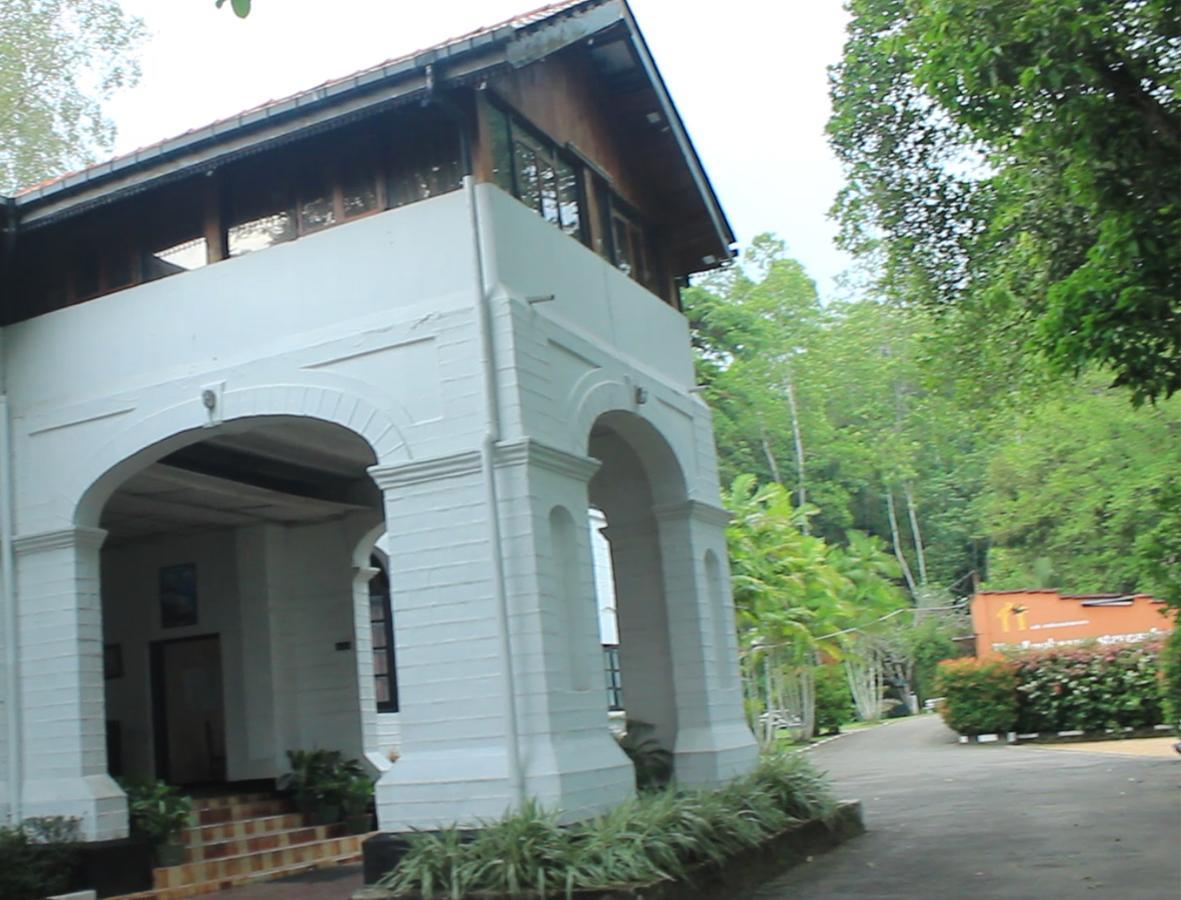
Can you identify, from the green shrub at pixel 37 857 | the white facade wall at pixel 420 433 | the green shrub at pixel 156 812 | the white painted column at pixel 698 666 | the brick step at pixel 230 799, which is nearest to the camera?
the white facade wall at pixel 420 433

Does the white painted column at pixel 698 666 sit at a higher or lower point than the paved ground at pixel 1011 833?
higher

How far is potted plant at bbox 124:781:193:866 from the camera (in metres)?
11.0

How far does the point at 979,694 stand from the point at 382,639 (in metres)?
10.9

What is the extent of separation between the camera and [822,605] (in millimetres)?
27031

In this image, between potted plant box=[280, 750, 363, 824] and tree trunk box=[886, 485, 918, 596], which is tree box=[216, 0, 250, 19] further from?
tree trunk box=[886, 485, 918, 596]

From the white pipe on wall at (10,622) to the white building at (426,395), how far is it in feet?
0.09

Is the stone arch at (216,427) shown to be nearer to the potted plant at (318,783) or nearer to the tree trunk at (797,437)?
the potted plant at (318,783)

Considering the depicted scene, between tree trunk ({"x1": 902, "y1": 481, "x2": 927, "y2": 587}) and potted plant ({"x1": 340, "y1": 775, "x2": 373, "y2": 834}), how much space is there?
1297 inches

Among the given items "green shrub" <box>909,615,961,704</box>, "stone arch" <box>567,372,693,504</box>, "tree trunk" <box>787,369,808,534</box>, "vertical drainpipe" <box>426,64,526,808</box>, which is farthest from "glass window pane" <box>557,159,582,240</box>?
"tree trunk" <box>787,369,808,534</box>

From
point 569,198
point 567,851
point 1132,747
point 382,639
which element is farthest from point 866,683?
point 567,851

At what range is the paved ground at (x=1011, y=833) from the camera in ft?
29.6

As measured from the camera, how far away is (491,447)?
9562 mm

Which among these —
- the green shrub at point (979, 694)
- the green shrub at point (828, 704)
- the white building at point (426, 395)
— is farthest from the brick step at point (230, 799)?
the green shrub at point (828, 704)

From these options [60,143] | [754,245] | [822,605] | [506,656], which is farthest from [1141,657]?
[754,245]
